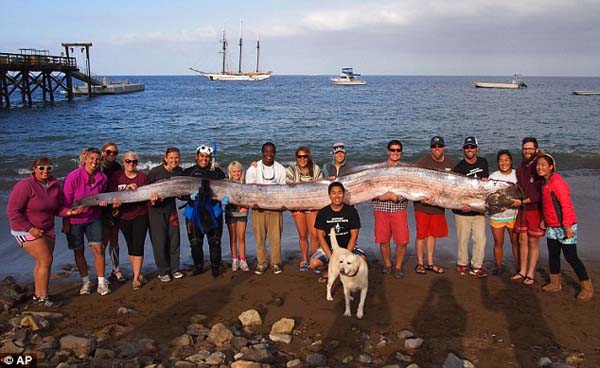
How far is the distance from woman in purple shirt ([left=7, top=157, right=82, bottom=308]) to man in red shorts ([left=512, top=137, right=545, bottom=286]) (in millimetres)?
5849

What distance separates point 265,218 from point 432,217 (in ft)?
8.05

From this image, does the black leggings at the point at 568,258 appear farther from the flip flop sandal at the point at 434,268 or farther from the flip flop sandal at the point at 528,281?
the flip flop sandal at the point at 434,268

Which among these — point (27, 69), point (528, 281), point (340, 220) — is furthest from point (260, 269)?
point (27, 69)

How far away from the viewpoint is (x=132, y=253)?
679cm

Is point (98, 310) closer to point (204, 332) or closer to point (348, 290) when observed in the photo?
point (204, 332)

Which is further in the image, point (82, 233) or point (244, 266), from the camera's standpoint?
point (244, 266)

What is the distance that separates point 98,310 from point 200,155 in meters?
2.44

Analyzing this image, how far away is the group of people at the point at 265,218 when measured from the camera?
608 centimetres

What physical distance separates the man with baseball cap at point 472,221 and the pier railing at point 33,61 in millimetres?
39871

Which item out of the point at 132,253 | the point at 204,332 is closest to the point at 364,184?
the point at 204,332

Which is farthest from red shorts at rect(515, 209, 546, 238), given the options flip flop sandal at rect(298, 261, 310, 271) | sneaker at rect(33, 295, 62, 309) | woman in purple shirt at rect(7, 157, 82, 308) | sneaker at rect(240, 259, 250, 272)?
sneaker at rect(33, 295, 62, 309)

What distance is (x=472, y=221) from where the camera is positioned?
7.05 m

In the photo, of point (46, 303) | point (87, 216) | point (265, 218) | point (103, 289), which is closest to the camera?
point (46, 303)

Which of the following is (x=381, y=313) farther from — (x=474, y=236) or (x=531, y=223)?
(x=531, y=223)
